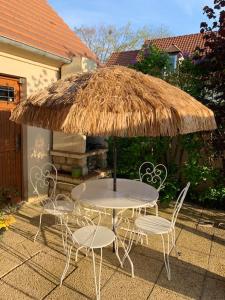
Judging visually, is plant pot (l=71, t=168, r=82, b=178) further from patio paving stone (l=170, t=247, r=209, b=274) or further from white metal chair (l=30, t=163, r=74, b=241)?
patio paving stone (l=170, t=247, r=209, b=274)

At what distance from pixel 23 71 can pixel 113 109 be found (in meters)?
3.35

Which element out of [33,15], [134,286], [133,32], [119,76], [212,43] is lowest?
[134,286]

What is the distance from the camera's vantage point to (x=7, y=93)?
5.21 meters

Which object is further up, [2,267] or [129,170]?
[129,170]

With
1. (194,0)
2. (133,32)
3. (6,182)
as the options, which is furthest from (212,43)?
(133,32)

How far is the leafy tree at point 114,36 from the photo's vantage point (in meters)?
23.1

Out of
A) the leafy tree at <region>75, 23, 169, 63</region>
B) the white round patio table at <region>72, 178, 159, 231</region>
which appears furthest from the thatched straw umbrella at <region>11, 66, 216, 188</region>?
the leafy tree at <region>75, 23, 169, 63</region>

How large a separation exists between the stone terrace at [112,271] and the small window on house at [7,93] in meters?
2.37

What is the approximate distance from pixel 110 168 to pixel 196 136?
2386mm

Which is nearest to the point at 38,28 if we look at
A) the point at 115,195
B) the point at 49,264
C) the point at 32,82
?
the point at 32,82

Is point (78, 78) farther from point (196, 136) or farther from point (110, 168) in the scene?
point (110, 168)

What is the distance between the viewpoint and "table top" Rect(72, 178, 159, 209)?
335 centimetres

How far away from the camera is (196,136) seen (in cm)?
586

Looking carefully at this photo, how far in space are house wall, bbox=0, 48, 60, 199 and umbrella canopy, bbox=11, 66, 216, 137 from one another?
2.28 m
